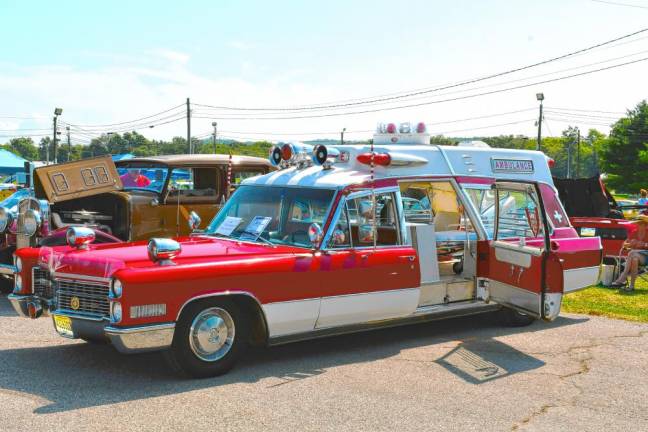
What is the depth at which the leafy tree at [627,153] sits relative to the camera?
59250mm

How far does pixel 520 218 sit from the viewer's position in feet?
29.8

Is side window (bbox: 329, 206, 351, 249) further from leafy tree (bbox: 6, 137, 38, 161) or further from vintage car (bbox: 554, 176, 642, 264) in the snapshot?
leafy tree (bbox: 6, 137, 38, 161)

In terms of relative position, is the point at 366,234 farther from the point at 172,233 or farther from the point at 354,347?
the point at 172,233

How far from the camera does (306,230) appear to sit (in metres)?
7.18

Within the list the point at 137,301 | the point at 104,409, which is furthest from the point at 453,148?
the point at 104,409

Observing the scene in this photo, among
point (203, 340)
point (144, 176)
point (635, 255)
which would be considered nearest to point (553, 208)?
point (635, 255)

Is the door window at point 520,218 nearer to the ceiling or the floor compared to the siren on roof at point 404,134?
nearer to the floor

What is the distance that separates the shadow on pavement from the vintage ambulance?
27cm

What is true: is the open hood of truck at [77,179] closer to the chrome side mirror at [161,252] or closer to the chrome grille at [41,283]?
the chrome grille at [41,283]

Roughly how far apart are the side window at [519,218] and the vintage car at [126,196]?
14.9ft

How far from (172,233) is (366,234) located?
4.67 metres

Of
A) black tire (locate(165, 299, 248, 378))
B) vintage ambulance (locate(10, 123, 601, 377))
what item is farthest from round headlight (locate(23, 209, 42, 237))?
black tire (locate(165, 299, 248, 378))

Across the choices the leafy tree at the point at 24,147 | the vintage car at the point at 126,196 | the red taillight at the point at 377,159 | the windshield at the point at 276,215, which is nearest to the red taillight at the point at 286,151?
the windshield at the point at 276,215

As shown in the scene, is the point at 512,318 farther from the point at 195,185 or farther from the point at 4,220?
the point at 4,220
